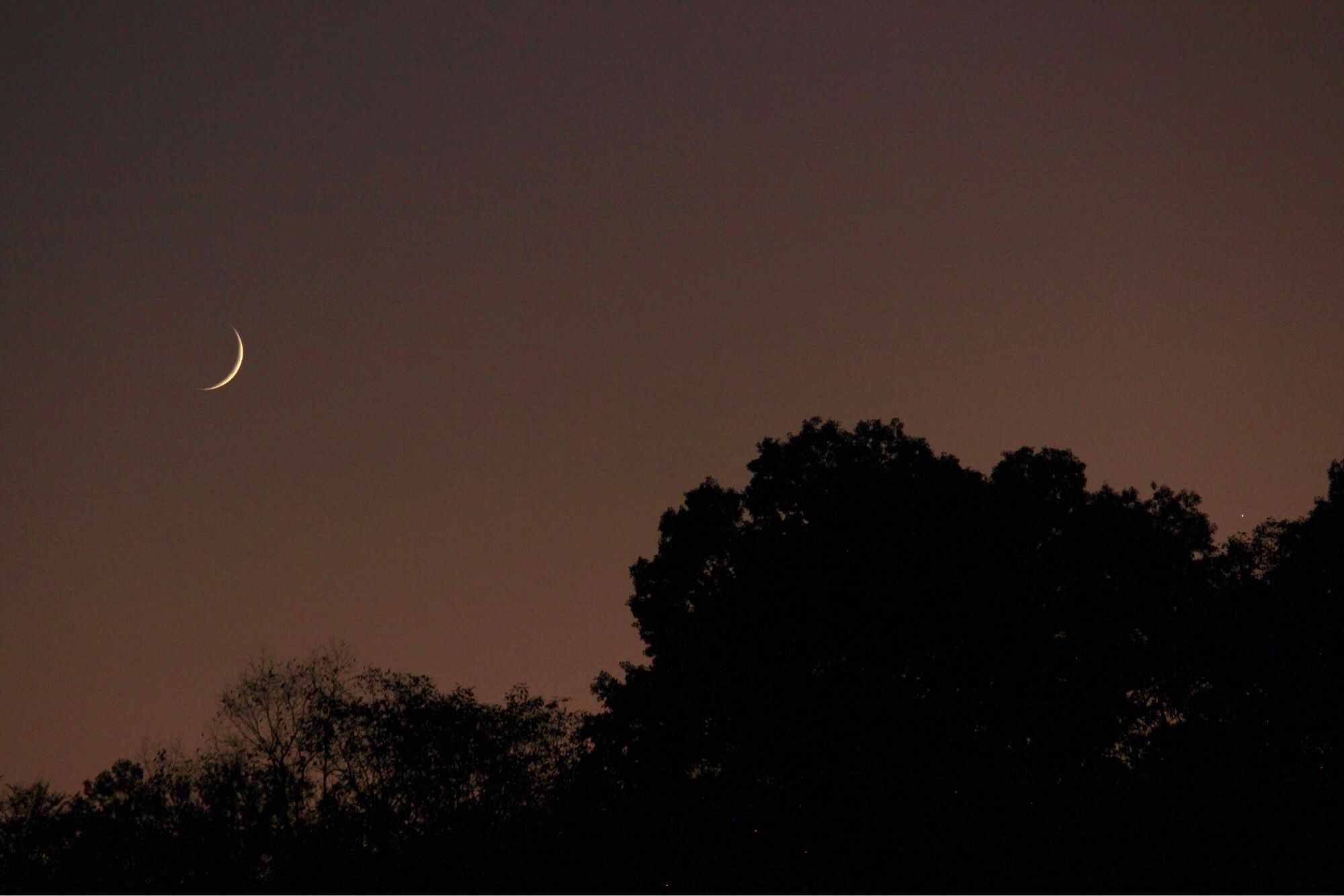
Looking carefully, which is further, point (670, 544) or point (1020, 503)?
point (670, 544)

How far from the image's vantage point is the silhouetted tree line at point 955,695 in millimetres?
29031

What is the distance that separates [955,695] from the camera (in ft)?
99.3

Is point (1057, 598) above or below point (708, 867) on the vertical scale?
above

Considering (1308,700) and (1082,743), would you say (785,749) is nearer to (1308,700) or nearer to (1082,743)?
(1082,743)

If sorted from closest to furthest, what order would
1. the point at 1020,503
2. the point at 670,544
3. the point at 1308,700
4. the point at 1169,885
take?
the point at 1169,885 < the point at 1308,700 < the point at 1020,503 < the point at 670,544

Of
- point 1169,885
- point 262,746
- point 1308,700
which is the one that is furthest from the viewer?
point 262,746

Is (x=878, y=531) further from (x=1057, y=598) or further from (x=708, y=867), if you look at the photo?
(x=708, y=867)

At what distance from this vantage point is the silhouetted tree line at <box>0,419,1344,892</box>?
2903 centimetres

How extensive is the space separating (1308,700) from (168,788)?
43.7 metres

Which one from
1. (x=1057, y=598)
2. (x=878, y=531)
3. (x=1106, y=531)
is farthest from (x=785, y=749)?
(x=1106, y=531)

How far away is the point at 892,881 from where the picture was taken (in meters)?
29.0

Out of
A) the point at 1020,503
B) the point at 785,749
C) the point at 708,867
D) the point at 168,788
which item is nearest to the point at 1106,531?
the point at 1020,503

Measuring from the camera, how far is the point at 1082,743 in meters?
30.5

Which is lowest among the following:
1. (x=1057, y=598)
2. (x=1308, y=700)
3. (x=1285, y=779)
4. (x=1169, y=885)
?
(x=1169, y=885)
